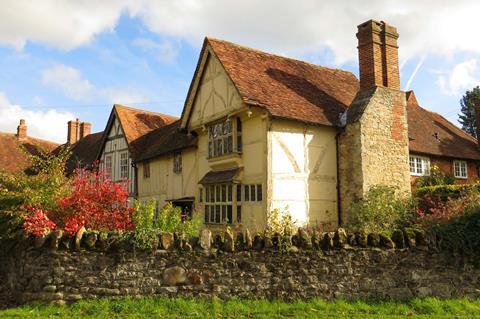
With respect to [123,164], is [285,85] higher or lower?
higher

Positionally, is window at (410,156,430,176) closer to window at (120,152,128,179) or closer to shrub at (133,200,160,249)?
window at (120,152,128,179)

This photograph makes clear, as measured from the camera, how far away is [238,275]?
8.08m

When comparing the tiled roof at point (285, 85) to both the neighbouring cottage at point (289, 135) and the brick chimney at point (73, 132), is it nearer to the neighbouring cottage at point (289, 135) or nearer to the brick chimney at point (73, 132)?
the neighbouring cottage at point (289, 135)

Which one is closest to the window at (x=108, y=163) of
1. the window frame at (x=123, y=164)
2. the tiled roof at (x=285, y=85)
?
the window frame at (x=123, y=164)

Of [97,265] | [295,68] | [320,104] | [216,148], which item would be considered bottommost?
[97,265]

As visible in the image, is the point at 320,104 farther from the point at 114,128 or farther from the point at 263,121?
the point at 114,128

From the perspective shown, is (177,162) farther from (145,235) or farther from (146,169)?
(145,235)

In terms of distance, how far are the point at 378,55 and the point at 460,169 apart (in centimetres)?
1047

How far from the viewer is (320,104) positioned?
15969 mm

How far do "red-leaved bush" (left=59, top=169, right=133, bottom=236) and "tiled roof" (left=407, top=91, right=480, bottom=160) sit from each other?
14.7m

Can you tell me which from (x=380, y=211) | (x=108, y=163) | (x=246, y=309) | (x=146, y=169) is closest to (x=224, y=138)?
(x=380, y=211)

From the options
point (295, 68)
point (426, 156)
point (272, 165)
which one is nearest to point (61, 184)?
point (272, 165)

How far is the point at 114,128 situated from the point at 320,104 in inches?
539

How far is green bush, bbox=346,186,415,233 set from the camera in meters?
13.6
